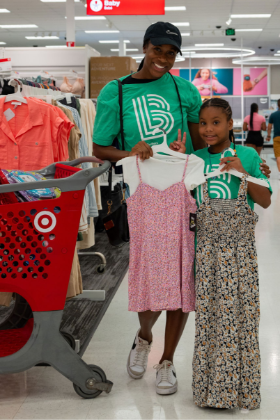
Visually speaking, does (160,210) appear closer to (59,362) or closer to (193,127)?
(193,127)

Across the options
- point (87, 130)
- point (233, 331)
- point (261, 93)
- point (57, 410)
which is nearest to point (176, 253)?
point (233, 331)

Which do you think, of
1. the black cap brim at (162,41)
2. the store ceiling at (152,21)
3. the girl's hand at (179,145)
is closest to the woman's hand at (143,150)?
the girl's hand at (179,145)

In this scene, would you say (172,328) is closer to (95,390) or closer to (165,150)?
(95,390)

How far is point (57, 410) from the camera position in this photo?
2.12 metres

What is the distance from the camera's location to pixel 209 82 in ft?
67.6

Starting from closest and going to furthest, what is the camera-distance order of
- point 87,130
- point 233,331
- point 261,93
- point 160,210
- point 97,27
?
point 233,331 → point 160,210 → point 87,130 → point 97,27 → point 261,93

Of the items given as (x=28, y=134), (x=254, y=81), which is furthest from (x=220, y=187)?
(x=254, y=81)

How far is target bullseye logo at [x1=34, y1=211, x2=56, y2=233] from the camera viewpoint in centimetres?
201

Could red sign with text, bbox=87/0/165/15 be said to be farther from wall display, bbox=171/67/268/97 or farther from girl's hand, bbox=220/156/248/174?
wall display, bbox=171/67/268/97

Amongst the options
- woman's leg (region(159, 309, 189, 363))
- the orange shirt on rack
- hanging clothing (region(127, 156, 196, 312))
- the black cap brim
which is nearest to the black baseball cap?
the black cap brim

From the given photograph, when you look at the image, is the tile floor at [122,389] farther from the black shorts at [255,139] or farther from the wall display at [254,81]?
the wall display at [254,81]

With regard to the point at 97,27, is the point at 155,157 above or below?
below

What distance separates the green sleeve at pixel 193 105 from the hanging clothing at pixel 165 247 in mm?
333

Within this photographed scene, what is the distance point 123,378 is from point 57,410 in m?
0.40
